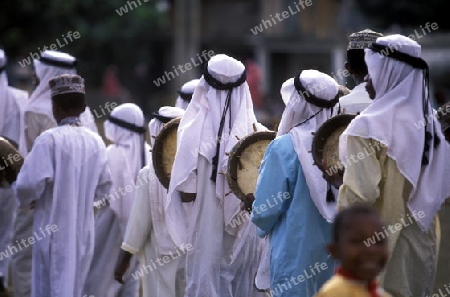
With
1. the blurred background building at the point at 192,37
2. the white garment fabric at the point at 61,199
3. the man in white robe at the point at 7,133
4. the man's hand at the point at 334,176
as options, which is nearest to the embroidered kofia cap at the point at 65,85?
the white garment fabric at the point at 61,199

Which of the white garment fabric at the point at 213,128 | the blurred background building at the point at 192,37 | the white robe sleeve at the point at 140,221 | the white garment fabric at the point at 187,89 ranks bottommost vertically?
the white robe sleeve at the point at 140,221

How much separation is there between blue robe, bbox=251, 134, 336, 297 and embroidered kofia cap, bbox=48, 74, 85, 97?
2436 millimetres

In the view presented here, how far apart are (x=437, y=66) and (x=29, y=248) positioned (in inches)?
1145

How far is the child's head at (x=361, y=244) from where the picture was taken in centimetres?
505

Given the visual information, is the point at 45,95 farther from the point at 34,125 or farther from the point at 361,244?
the point at 361,244

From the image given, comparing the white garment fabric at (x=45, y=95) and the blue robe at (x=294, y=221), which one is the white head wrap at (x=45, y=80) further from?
the blue robe at (x=294, y=221)

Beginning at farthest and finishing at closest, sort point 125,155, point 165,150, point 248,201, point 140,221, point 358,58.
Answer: point 125,155 < point 140,221 < point 165,150 < point 358,58 < point 248,201

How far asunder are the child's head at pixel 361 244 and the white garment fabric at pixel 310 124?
2.13 metres

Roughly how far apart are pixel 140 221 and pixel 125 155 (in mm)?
1348

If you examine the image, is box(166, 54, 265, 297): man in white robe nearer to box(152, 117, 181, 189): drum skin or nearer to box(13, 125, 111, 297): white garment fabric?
box(152, 117, 181, 189): drum skin

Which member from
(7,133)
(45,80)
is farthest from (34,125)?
(7,133)

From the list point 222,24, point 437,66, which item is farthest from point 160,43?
point 437,66

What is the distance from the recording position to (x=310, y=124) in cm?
750

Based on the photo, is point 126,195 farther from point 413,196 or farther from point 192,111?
point 413,196
